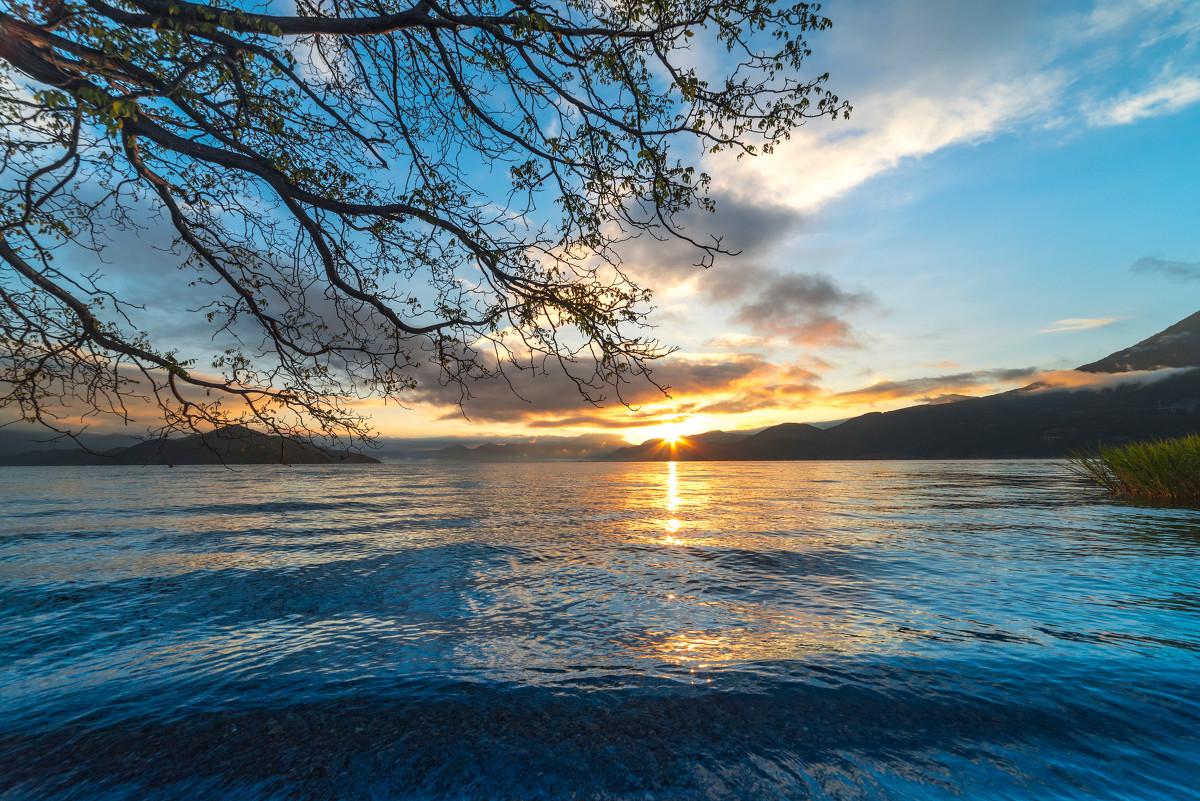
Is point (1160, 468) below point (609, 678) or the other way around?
the other way around

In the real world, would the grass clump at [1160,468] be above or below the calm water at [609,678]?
above

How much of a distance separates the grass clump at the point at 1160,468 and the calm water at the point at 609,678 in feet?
48.0

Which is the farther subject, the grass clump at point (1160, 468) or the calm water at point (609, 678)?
the grass clump at point (1160, 468)

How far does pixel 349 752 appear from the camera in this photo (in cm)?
488

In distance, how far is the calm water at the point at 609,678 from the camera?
178 inches

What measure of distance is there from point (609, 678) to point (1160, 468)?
33.3 meters

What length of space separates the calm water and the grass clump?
14.6 meters

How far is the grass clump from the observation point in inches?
945

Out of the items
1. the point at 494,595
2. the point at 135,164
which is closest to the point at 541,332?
the point at 494,595

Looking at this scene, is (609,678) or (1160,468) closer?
(609,678)

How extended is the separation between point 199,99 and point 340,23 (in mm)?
3398

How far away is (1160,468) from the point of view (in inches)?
985

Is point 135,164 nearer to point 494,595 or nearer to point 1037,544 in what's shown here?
point 494,595

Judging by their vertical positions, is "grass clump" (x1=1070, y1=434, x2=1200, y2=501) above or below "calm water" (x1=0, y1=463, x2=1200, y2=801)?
above
